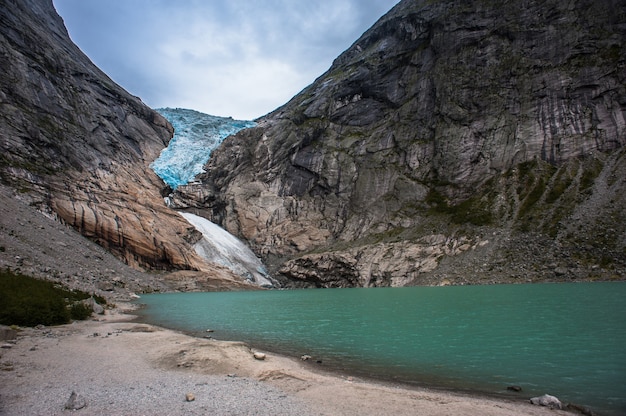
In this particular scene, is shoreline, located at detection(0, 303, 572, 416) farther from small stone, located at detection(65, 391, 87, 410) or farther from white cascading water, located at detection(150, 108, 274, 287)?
white cascading water, located at detection(150, 108, 274, 287)

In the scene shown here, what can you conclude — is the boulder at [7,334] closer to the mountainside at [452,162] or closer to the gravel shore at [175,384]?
the gravel shore at [175,384]

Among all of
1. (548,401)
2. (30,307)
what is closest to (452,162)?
(548,401)

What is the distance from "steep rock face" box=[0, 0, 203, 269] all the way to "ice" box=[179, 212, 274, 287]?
3799 millimetres

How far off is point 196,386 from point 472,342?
34.1ft

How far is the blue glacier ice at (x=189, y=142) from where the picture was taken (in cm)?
9662

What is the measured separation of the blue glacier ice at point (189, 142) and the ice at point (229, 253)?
20038 millimetres

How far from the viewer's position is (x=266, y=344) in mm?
15180

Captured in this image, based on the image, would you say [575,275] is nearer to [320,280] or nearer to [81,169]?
[320,280]

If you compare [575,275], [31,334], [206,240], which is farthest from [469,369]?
[206,240]

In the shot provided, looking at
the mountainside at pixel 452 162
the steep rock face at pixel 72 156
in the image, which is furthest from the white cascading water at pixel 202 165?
the steep rock face at pixel 72 156

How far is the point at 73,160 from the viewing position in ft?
199

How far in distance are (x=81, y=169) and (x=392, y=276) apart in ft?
180

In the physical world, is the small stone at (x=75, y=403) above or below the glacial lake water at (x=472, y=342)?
above

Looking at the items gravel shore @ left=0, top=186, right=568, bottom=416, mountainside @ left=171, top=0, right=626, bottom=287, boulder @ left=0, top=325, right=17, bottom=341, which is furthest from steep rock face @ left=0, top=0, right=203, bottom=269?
boulder @ left=0, top=325, right=17, bottom=341
